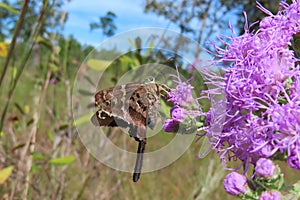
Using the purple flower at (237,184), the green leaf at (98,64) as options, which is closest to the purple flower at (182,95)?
the purple flower at (237,184)

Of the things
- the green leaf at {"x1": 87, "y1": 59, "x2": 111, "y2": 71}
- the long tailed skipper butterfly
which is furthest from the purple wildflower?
the green leaf at {"x1": 87, "y1": 59, "x2": 111, "y2": 71}

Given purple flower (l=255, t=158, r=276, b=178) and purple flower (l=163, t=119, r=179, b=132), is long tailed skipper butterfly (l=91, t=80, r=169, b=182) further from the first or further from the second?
purple flower (l=255, t=158, r=276, b=178)

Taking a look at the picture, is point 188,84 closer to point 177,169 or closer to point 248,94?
point 248,94

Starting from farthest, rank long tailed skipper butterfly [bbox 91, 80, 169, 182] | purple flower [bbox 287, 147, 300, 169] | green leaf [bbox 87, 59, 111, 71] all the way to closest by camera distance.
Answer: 1. green leaf [bbox 87, 59, 111, 71]
2. long tailed skipper butterfly [bbox 91, 80, 169, 182]
3. purple flower [bbox 287, 147, 300, 169]

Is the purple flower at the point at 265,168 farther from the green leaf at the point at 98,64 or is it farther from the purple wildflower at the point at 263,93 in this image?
the green leaf at the point at 98,64

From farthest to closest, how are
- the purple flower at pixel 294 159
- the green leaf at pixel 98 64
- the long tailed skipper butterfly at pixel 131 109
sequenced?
the green leaf at pixel 98 64 → the long tailed skipper butterfly at pixel 131 109 → the purple flower at pixel 294 159

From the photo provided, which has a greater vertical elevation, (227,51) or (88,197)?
(227,51)

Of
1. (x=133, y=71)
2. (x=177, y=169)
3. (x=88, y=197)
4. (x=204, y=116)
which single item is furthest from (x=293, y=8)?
(x=177, y=169)
